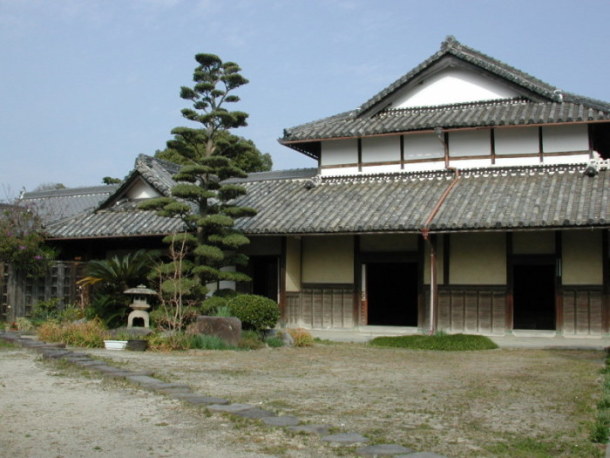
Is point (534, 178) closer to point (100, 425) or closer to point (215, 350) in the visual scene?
point (215, 350)

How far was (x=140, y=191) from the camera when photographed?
78.3 feet

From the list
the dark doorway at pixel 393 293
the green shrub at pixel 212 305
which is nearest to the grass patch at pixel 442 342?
the green shrub at pixel 212 305

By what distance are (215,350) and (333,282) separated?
238 inches

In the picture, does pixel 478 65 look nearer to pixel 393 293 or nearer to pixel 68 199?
pixel 393 293

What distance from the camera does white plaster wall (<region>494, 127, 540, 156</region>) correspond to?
1966 centimetres

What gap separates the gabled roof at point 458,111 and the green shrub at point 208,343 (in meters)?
8.68

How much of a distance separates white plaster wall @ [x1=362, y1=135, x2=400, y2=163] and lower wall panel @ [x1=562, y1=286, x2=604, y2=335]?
259 inches

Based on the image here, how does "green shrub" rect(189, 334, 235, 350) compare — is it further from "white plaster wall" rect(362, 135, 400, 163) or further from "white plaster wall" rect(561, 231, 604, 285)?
"white plaster wall" rect(362, 135, 400, 163)

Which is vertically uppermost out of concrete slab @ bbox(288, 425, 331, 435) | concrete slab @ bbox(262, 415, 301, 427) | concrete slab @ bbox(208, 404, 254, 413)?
concrete slab @ bbox(208, 404, 254, 413)

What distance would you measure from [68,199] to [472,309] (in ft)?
68.7

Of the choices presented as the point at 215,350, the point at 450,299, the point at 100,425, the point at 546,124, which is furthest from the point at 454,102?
the point at 100,425

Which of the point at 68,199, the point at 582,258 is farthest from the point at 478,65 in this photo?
the point at 68,199

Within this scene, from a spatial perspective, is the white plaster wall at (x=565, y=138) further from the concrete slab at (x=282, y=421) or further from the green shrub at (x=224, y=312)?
the concrete slab at (x=282, y=421)

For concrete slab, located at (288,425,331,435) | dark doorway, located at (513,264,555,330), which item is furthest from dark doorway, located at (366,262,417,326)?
concrete slab, located at (288,425,331,435)
